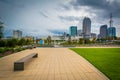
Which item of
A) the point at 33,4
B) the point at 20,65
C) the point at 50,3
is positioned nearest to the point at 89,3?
the point at 50,3

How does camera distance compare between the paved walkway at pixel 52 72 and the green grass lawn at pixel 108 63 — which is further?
the green grass lawn at pixel 108 63

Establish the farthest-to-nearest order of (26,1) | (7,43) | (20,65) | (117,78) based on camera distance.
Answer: (7,43) → (26,1) → (20,65) → (117,78)

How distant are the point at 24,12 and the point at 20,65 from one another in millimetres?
13770

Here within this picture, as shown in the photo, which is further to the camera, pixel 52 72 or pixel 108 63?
pixel 108 63

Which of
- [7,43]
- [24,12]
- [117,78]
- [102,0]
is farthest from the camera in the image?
[7,43]

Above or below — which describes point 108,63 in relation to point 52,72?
above

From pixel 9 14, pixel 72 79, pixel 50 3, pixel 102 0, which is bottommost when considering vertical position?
pixel 72 79

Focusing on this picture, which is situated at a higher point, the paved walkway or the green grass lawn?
the green grass lawn

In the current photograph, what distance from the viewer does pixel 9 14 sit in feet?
64.0

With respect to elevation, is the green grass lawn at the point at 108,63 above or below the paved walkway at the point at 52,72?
above

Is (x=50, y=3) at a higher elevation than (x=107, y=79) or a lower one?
higher

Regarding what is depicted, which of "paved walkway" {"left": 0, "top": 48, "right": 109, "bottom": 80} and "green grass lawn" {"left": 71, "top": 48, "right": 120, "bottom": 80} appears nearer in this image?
"paved walkway" {"left": 0, "top": 48, "right": 109, "bottom": 80}

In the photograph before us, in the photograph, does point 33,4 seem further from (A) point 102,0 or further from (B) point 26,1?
(A) point 102,0

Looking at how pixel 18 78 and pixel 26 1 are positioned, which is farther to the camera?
pixel 26 1
